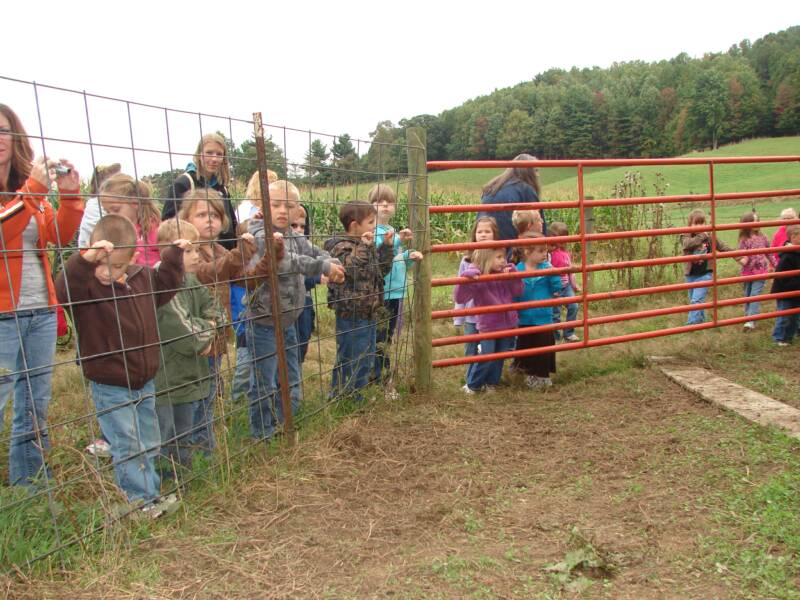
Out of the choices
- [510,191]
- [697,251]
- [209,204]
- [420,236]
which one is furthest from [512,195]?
[697,251]

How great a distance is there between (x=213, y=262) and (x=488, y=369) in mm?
2576

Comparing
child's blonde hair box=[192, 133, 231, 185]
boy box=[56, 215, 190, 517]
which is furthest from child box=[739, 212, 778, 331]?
boy box=[56, 215, 190, 517]

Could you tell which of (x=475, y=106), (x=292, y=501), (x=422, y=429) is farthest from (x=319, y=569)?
(x=475, y=106)

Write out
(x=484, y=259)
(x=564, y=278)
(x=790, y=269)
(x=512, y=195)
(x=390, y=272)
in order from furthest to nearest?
(x=564, y=278)
(x=790, y=269)
(x=512, y=195)
(x=484, y=259)
(x=390, y=272)

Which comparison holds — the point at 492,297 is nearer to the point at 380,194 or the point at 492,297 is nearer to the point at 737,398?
the point at 380,194

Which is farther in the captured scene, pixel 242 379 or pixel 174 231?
pixel 242 379

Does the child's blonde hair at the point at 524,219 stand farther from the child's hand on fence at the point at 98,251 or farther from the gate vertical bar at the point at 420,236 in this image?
the child's hand on fence at the point at 98,251

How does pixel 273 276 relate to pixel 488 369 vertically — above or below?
above

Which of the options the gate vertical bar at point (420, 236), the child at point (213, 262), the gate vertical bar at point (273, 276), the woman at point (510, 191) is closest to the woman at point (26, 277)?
the child at point (213, 262)

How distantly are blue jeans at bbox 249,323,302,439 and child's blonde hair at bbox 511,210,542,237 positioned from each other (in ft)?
7.58

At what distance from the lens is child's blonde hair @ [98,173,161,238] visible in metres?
2.81

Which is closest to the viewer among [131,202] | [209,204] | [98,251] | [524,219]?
[98,251]

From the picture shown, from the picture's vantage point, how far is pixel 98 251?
269 cm

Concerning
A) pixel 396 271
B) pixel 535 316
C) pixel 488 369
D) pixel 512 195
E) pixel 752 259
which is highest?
pixel 512 195
